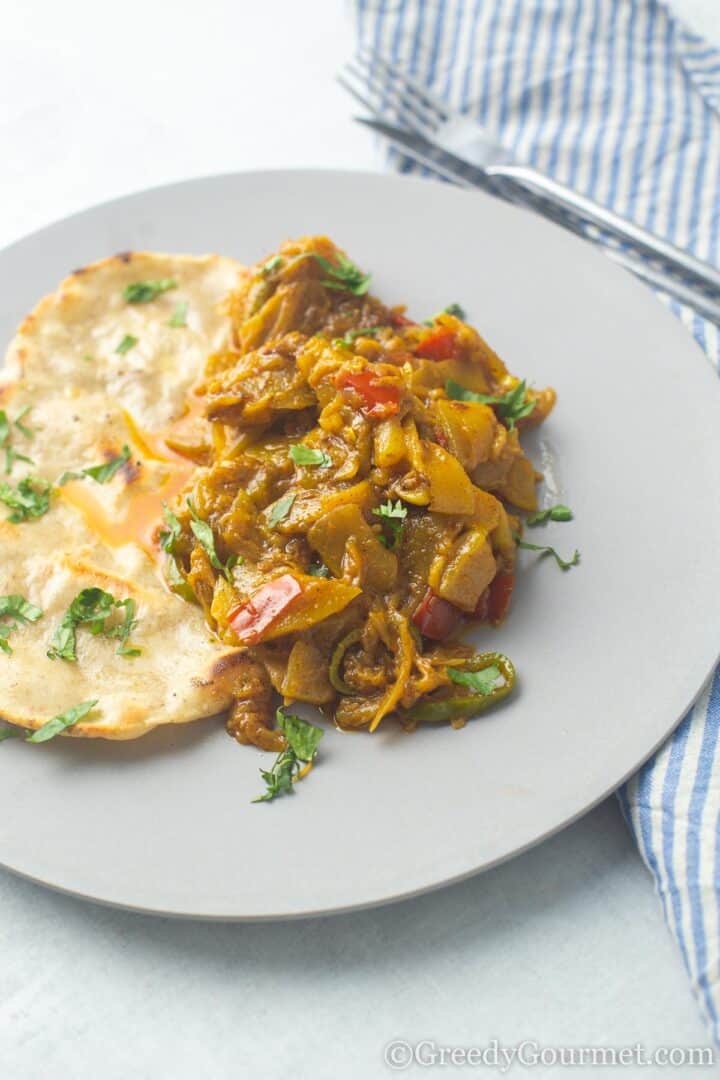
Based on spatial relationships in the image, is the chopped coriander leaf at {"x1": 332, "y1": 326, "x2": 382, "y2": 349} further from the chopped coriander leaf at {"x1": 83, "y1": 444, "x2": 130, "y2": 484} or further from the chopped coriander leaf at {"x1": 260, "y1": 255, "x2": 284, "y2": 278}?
the chopped coriander leaf at {"x1": 83, "y1": 444, "x2": 130, "y2": 484}

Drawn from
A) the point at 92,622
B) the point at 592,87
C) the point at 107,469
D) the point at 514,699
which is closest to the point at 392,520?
the point at 514,699

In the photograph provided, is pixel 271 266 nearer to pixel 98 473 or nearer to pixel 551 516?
pixel 98 473

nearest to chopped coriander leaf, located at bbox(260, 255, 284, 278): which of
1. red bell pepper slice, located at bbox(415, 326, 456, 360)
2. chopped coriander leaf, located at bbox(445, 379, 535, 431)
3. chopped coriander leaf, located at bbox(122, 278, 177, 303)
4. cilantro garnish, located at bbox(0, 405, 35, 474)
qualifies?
chopped coriander leaf, located at bbox(122, 278, 177, 303)

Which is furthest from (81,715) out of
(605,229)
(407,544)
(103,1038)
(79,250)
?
(605,229)

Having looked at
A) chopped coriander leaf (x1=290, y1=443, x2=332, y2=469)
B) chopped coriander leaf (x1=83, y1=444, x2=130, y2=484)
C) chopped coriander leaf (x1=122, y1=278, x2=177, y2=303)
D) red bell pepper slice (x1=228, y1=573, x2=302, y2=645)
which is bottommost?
red bell pepper slice (x1=228, y1=573, x2=302, y2=645)

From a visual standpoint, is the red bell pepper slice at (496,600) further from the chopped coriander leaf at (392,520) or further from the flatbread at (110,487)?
the flatbread at (110,487)

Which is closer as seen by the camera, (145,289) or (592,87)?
(145,289)
